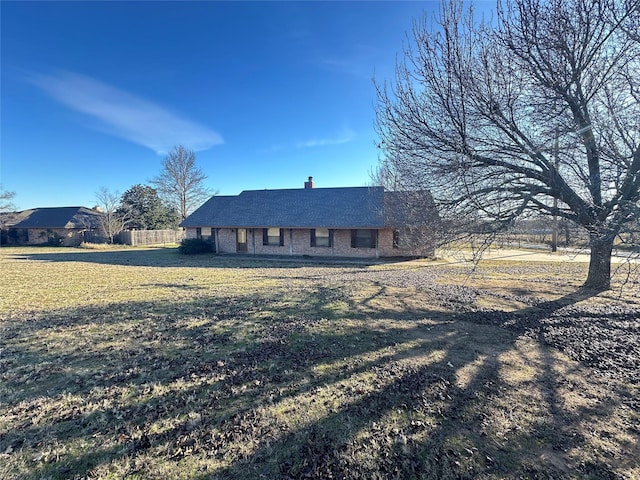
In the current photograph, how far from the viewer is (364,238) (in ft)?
65.0

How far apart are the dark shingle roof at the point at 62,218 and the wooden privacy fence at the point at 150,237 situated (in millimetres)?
6410

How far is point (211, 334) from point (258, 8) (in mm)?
12230

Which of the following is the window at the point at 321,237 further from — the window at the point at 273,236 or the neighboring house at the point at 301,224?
the window at the point at 273,236

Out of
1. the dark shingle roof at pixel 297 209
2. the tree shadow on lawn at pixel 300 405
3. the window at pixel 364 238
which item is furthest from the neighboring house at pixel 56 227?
the tree shadow on lawn at pixel 300 405

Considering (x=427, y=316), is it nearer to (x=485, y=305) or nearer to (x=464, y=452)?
(x=485, y=305)

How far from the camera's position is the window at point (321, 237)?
20.3 metres

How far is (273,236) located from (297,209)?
9.20 ft

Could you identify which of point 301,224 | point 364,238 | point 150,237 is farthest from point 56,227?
point 364,238

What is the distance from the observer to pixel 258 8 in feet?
37.1

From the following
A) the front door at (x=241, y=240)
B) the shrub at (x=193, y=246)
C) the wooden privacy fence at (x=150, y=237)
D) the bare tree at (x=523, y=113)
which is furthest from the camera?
the wooden privacy fence at (x=150, y=237)

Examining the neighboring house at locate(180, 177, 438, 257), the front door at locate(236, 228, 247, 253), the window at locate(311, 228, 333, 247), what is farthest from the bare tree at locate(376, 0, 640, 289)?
the front door at locate(236, 228, 247, 253)

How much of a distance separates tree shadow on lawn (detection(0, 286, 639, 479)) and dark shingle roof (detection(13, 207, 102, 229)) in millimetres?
37342

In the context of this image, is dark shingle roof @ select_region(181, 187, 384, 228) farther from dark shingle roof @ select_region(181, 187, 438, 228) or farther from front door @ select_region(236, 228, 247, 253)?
front door @ select_region(236, 228, 247, 253)

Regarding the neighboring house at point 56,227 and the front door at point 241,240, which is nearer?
the front door at point 241,240
